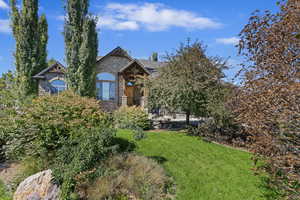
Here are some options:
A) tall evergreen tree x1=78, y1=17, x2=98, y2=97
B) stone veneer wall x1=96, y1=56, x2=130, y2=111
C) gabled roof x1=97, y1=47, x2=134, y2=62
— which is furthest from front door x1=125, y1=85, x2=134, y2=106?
tall evergreen tree x1=78, y1=17, x2=98, y2=97

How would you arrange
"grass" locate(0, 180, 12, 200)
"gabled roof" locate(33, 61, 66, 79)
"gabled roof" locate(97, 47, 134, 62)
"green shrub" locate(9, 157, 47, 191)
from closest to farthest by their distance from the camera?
1. "grass" locate(0, 180, 12, 200)
2. "green shrub" locate(9, 157, 47, 191)
3. "gabled roof" locate(33, 61, 66, 79)
4. "gabled roof" locate(97, 47, 134, 62)

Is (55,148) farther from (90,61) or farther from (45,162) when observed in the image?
(90,61)

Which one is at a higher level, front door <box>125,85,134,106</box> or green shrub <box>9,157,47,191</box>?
front door <box>125,85,134,106</box>

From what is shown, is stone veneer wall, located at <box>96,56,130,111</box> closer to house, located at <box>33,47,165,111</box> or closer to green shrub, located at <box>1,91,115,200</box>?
house, located at <box>33,47,165,111</box>

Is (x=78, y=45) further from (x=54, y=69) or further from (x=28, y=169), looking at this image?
(x=28, y=169)

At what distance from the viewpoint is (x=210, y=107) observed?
9.45 metres

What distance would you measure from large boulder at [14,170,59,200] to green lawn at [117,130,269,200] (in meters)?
2.77

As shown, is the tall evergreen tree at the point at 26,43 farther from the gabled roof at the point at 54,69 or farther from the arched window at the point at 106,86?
the arched window at the point at 106,86

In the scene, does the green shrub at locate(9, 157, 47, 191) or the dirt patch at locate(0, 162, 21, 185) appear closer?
the green shrub at locate(9, 157, 47, 191)

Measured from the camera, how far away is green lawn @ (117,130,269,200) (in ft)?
14.6

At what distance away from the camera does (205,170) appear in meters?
5.70

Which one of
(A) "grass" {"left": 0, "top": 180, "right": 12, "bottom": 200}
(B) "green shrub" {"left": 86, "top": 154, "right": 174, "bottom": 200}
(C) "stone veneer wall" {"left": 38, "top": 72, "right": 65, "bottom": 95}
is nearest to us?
(B) "green shrub" {"left": 86, "top": 154, "right": 174, "bottom": 200}

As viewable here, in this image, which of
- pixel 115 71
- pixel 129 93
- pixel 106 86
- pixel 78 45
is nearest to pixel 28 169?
pixel 78 45

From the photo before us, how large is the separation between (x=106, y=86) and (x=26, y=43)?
26.8 ft
